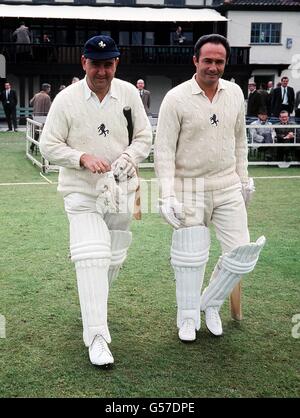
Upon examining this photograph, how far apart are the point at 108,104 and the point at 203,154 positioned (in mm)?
687

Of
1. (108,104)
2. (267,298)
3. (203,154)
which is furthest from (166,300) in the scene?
(108,104)

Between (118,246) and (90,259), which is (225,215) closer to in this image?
(118,246)

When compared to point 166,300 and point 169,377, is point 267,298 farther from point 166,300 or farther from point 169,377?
point 169,377

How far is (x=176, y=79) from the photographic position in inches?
1272

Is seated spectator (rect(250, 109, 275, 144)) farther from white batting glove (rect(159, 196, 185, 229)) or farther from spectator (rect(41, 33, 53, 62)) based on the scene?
spectator (rect(41, 33, 53, 62))

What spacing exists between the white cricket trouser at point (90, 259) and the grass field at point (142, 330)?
0.85ft

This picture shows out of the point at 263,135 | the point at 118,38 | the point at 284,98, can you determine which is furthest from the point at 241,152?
the point at 118,38

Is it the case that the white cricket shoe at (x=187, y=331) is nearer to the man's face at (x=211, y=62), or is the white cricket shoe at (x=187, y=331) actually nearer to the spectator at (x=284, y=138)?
the man's face at (x=211, y=62)

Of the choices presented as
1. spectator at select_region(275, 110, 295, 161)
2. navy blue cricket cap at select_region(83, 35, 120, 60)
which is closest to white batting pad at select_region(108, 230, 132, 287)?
navy blue cricket cap at select_region(83, 35, 120, 60)

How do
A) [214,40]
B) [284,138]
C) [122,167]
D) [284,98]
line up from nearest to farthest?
1. [122,167]
2. [214,40]
3. [284,138]
4. [284,98]

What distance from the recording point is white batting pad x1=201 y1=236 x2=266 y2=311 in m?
4.12

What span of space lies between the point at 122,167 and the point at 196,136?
0.57 meters

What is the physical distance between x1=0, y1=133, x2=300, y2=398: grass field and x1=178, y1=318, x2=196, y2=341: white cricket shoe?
2.2 inches

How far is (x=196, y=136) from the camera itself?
415 centimetres
